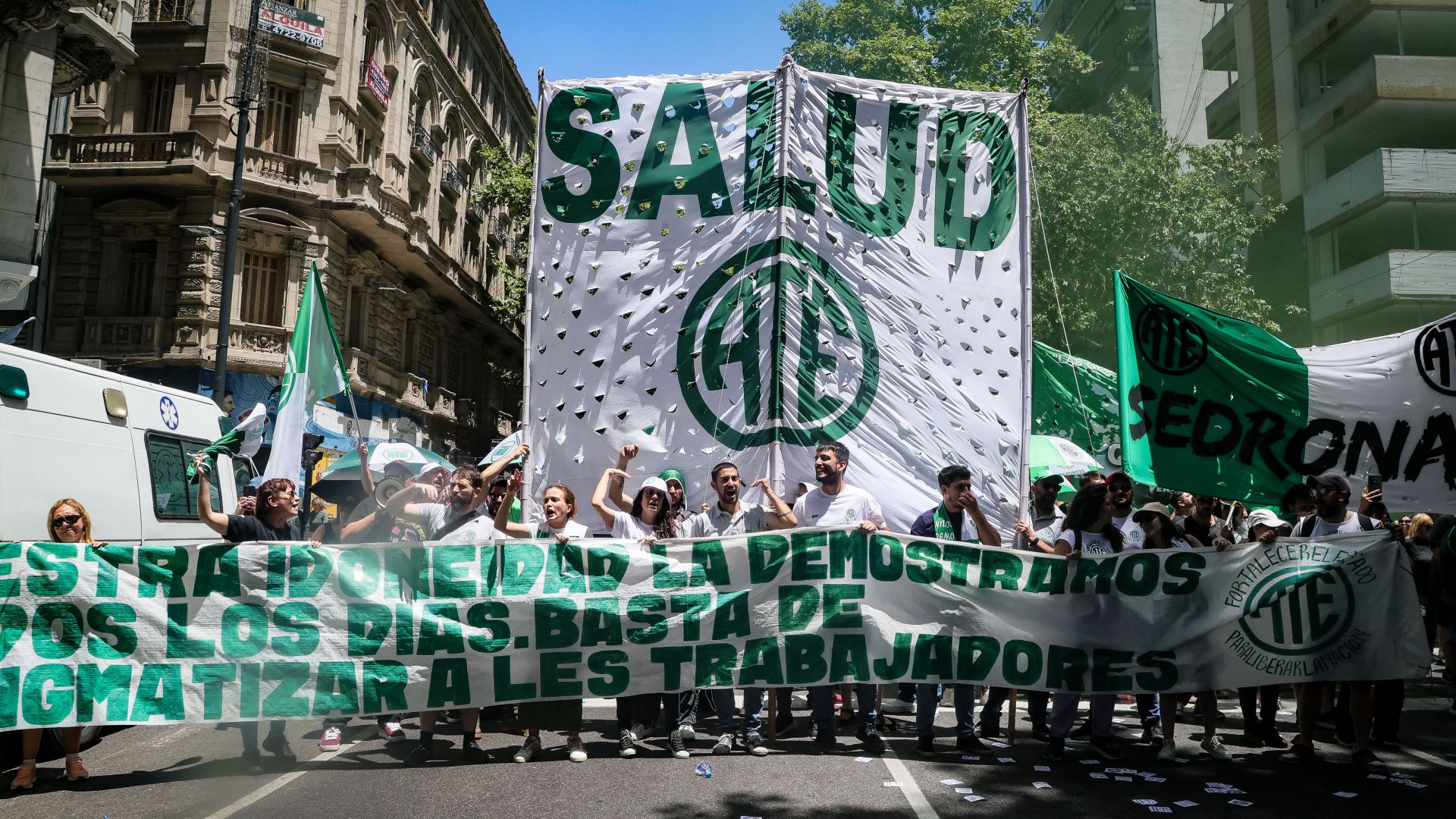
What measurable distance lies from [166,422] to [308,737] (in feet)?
8.59

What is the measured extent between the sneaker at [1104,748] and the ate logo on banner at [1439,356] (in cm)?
306

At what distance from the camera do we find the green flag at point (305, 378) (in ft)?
25.1

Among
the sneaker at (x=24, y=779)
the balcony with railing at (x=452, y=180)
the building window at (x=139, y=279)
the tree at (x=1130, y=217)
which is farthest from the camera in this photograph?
the balcony with railing at (x=452, y=180)

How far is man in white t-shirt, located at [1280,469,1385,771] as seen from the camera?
6.38m

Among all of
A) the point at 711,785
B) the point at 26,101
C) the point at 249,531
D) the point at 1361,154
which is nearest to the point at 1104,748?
the point at 711,785

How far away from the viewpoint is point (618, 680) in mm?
6488

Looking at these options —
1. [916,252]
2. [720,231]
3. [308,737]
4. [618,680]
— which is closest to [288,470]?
[308,737]

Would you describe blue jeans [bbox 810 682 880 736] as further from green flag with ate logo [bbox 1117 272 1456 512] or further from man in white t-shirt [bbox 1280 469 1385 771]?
man in white t-shirt [bbox 1280 469 1385 771]

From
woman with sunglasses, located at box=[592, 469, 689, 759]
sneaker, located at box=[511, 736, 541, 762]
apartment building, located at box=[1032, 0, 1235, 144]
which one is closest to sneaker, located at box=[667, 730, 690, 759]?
woman with sunglasses, located at box=[592, 469, 689, 759]

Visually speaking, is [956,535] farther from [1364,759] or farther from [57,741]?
[57,741]

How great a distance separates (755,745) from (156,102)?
81.6ft

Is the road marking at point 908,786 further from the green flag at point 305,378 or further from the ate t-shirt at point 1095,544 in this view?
the green flag at point 305,378

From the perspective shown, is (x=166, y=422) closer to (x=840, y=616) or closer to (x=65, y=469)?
(x=65, y=469)

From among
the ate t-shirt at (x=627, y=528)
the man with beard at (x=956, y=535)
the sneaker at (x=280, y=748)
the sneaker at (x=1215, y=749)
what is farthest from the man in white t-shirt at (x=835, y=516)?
the sneaker at (x=280, y=748)
